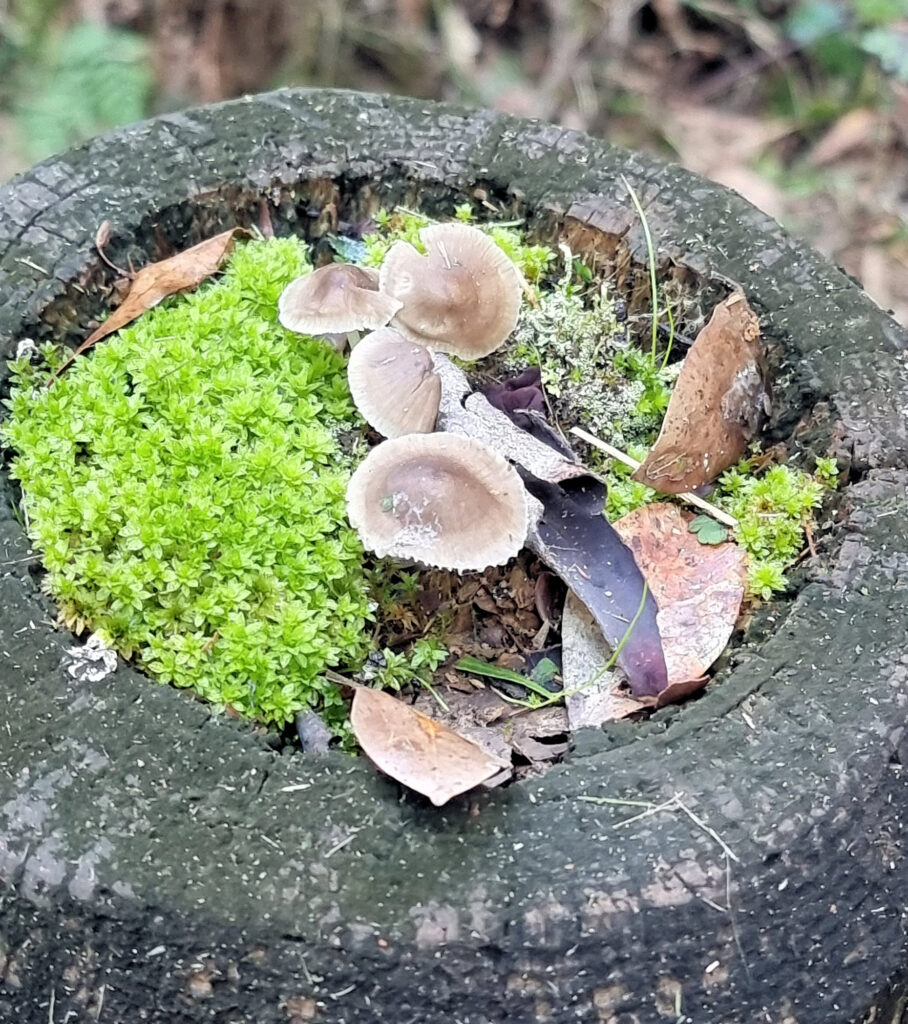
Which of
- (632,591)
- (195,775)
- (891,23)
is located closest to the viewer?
(195,775)

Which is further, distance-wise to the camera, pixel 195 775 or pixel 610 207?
pixel 610 207

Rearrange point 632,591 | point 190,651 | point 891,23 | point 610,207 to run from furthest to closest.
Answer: point 891,23, point 610,207, point 632,591, point 190,651

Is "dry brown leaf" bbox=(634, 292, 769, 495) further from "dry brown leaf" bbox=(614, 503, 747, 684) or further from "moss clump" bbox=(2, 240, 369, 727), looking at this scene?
"moss clump" bbox=(2, 240, 369, 727)

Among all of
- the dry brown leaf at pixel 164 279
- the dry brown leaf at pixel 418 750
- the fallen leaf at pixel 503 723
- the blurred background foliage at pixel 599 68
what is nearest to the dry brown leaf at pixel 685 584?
the fallen leaf at pixel 503 723

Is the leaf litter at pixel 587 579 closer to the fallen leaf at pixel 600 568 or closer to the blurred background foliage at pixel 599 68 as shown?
the fallen leaf at pixel 600 568

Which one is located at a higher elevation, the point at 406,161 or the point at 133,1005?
the point at 406,161

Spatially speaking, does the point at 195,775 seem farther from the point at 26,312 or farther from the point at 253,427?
the point at 26,312

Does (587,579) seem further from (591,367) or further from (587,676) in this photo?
(591,367)

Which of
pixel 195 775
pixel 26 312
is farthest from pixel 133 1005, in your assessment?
pixel 26 312

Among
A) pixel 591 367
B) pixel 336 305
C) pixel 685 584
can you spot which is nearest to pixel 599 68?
pixel 591 367
